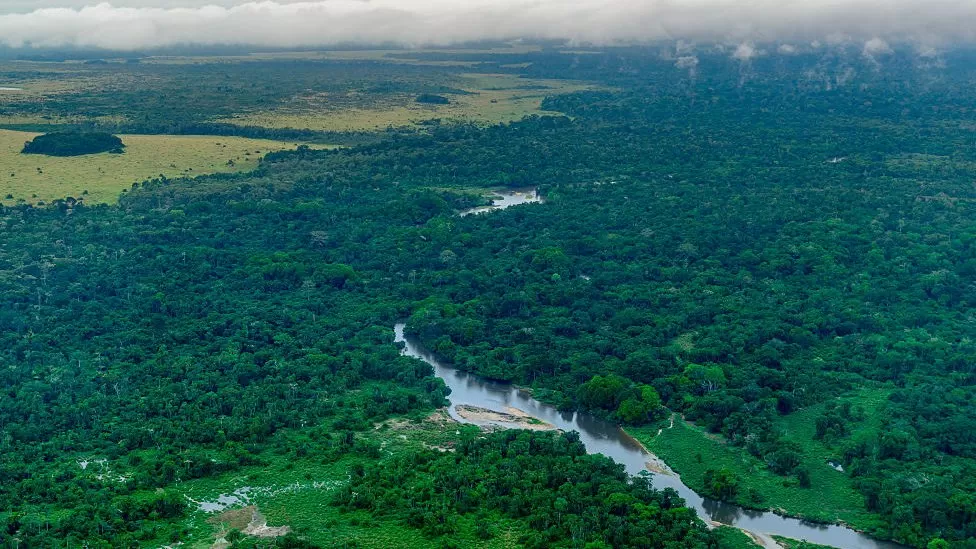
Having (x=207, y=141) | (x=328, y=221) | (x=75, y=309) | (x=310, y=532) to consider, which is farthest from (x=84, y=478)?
(x=207, y=141)

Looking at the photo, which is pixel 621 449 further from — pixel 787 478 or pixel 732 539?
pixel 732 539

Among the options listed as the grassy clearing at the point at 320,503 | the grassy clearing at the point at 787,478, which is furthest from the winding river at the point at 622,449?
the grassy clearing at the point at 320,503

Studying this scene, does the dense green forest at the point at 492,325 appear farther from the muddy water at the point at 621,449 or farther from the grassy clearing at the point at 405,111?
the grassy clearing at the point at 405,111

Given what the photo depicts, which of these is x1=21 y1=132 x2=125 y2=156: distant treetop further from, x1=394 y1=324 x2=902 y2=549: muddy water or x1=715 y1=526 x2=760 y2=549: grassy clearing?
x1=715 y1=526 x2=760 y2=549: grassy clearing

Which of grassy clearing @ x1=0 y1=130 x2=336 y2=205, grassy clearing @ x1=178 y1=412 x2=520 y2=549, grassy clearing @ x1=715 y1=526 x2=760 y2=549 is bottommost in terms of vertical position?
grassy clearing @ x1=715 y1=526 x2=760 y2=549

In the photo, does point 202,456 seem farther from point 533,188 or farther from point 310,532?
point 533,188

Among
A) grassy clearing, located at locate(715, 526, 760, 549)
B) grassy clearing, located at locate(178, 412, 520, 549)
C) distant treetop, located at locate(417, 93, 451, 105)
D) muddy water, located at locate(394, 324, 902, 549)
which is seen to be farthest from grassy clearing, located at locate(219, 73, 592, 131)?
grassy clearing, located at locate(715, 526, 760, 549)

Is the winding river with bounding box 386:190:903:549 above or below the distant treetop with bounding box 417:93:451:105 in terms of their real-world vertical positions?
below
